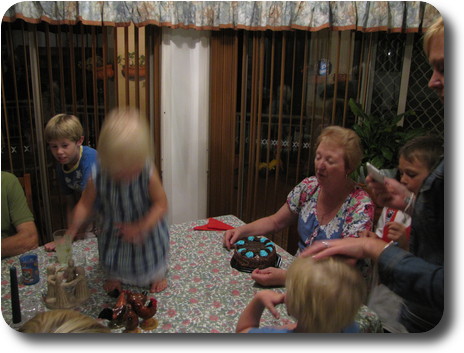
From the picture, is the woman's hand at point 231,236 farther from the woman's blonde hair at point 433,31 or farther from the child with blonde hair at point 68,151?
the woman's blonde hair at point 433,31

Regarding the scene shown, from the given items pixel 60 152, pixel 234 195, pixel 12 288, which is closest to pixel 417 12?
pixel 234 195

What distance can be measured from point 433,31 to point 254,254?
0.78 meters

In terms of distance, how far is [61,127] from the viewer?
2.82 ft

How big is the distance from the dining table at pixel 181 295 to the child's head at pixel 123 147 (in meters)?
0.20

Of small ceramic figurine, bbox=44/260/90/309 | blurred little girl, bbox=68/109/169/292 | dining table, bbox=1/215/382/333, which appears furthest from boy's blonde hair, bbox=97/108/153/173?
small ceramic figurine, bbox=44/260/90/309

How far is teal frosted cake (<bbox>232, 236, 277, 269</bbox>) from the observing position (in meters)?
1.11

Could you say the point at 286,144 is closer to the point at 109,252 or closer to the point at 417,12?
the point at 417,12

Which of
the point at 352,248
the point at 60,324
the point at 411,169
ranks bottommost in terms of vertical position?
the point at 60,324

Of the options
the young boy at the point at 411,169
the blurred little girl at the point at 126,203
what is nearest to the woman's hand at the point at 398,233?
the young boy at the point at 411,169

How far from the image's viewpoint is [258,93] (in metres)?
0.98

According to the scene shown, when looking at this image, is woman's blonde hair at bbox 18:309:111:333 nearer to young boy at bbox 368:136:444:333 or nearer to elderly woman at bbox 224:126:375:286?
elderly woman at bbox 224:126:375:286

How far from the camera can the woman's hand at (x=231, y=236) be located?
117 cm

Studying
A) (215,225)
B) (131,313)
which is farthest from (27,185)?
(215,225)

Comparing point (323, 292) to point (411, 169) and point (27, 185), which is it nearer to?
point (411, 169)
